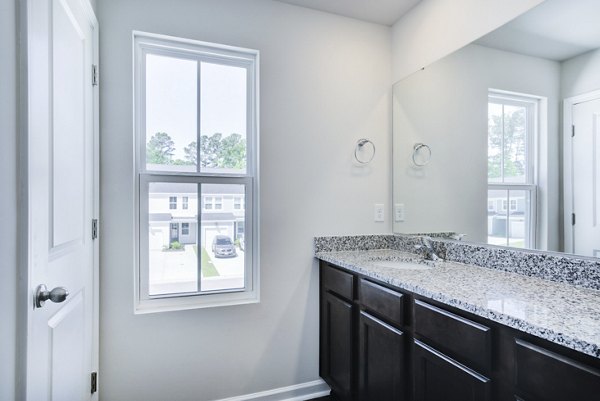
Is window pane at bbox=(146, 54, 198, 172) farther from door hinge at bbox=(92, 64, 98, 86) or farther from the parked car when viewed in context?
the parked car

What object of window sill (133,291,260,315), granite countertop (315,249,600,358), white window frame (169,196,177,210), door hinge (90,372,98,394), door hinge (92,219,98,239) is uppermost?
white window frame (169,196,177,210)

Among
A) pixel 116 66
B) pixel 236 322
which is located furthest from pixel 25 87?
pixel 236 322

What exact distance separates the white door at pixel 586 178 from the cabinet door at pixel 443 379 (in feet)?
2.36

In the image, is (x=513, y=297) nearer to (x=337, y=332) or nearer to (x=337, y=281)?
(x=337, y=281)

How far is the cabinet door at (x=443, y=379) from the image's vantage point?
1.07 metres

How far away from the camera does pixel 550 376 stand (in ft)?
2.82

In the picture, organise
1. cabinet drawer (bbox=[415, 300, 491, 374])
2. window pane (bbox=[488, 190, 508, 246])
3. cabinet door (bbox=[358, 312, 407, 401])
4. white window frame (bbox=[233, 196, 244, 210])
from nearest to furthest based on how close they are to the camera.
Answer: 1. cabinet drawer (bbox=[415, 300, 491, 374])
2. cabinet door (bbox=[358, 312, 407, 401])
3. window pane (bbox=[488, 190, 508, 246])
4. white window frame (bbox=[233, 196, 244, 210])

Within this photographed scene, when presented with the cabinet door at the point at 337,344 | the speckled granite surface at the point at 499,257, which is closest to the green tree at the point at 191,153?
the speckled granite surface at the point at 499,257

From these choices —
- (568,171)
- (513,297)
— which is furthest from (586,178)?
(513,297)

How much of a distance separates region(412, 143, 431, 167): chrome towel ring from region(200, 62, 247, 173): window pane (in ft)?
3.78

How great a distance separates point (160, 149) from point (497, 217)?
6.23 feet

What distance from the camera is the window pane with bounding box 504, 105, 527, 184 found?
1570 millimetres

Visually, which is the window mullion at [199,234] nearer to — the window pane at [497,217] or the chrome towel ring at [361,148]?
the chrome towel ring at [361,148]

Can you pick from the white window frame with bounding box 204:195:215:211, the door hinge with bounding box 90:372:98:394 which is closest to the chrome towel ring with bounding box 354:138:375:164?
the white window frame with bounding box 204:195:215:211
